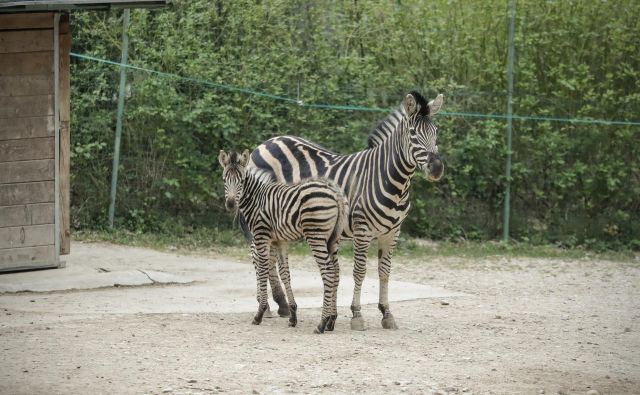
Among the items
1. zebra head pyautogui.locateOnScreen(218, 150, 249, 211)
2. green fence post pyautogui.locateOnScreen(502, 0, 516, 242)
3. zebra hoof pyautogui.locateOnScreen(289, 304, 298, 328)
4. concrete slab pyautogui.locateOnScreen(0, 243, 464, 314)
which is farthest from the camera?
green fence post pyautogui.locateOnScreen(502, 0, 516, 242)

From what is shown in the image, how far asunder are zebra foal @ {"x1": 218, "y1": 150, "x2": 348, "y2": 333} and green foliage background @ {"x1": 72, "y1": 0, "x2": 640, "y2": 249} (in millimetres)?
4695

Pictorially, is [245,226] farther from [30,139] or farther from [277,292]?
[30,139]

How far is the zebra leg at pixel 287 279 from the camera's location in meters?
9.16

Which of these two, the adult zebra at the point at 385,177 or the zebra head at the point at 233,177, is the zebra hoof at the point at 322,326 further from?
the zebra head at the point at 233,177

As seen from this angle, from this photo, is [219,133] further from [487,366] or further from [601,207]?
[487,366]

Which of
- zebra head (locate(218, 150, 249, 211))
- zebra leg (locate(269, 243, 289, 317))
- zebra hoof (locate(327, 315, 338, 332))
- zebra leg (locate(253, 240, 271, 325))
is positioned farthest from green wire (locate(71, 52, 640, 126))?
zebra hoof (locate(327, 315, 338, 332))

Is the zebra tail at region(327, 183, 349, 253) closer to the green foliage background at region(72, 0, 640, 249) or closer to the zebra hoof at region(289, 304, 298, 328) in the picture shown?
the zebra hoof at region(289, 304, 298, 328)

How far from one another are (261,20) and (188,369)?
27.8ft

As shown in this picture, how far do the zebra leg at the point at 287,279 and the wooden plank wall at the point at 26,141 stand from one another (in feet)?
10.1

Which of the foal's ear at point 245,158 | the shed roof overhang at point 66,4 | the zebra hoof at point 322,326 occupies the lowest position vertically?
the zebra hoof at point 322,326

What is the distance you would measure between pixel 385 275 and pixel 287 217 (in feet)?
3.77

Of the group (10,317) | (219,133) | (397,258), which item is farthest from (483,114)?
(10,317)

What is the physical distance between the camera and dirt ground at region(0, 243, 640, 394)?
7.07 meters

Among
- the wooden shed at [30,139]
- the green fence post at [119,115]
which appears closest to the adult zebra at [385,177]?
the wooden shed at [30,139]
